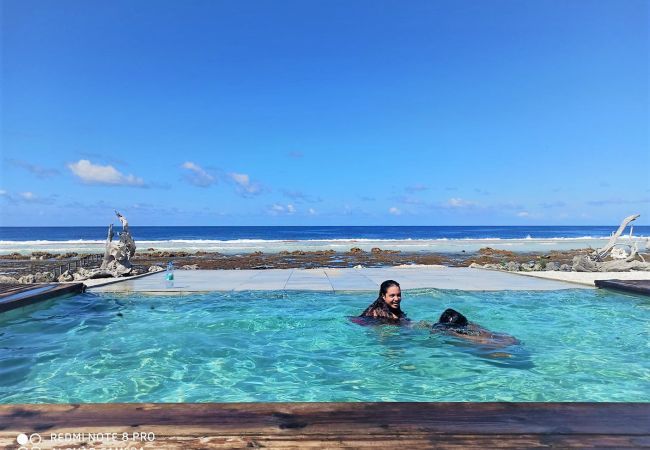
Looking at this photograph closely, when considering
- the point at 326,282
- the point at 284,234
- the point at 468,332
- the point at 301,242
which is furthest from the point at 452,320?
the point at 284,234

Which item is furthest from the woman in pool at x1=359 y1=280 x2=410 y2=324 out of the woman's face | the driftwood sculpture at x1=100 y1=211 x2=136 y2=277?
the driftwood sculpture at x1=100 y1=211 x2=136 y2=277

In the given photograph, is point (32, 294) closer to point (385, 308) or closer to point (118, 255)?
point (118, 255)

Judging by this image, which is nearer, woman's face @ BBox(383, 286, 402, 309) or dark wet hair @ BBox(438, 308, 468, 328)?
dark wet hair @ BBox(438, 308, 468, 328)

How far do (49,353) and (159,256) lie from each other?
29107 millimetres

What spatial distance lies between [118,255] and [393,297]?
9555 mm

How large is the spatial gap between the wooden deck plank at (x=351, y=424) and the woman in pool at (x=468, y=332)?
3486 mm

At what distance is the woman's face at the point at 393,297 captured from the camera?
7180 millimetres

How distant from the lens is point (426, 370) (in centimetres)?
545

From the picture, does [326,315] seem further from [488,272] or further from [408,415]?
[488,272]

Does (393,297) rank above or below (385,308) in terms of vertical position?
above

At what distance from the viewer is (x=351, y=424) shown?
2.59 metres

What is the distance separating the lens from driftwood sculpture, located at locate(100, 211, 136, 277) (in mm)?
12969

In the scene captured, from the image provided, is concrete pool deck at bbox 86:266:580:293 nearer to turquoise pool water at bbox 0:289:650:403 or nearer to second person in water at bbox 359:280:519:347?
turquoise pool water at bbox 0:289:650:403

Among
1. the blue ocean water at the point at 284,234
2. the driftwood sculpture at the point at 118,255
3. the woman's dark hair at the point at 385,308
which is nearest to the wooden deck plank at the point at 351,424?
the woman's dark hair at the point at 385,308
